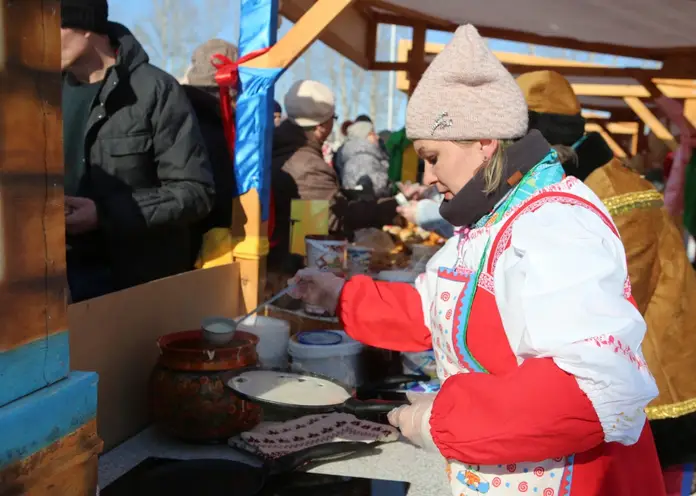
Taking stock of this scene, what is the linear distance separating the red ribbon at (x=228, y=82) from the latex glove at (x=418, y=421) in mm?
1632

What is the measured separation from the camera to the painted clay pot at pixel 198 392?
5.54 feet

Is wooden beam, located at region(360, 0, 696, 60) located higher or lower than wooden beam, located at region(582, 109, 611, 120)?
lower

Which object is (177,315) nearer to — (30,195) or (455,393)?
(455,393)

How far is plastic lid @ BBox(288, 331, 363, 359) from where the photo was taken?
2035 millimetres

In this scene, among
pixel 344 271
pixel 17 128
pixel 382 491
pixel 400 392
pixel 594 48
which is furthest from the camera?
pixel 594 48

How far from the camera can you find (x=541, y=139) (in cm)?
120

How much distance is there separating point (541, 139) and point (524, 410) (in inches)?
20.3

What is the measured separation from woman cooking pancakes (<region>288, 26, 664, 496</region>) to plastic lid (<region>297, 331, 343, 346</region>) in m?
0.57

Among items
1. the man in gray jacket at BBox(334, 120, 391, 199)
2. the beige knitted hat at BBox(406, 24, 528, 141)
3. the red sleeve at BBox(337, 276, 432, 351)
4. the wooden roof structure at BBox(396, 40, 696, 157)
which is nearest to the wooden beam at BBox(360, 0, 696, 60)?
the wooden roof structure at BBox(396, 40, 696, 157)

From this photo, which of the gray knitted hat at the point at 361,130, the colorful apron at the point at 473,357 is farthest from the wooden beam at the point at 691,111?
the colorful apron at the point at 473,357

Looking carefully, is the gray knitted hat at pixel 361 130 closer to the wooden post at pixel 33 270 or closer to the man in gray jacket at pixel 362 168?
the man in gray jacket at pixel 362 168

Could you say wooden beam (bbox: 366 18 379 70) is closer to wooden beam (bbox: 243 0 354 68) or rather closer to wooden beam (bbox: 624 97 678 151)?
wooden beam (bbox: 243 0 354 68)

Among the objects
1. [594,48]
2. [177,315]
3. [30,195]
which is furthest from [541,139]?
[594,48]

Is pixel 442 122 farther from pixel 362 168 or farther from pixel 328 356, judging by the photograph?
pixel 362 168
